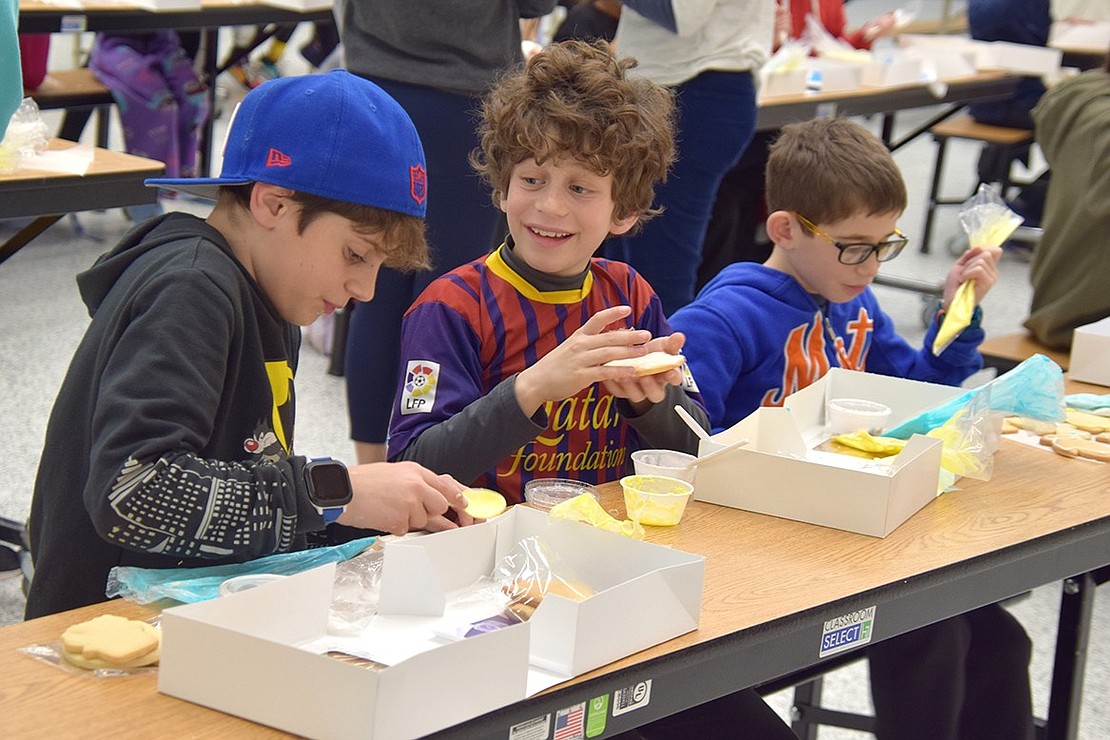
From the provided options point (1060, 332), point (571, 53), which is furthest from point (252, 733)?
point (1060, 332)

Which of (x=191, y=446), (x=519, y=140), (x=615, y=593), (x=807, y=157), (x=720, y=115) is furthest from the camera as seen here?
(x=720, y=115)

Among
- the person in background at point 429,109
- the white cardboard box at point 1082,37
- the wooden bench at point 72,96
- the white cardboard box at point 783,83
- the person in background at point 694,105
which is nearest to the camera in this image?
the person in background at point 429,109

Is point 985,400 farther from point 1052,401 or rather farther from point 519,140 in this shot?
point 519,140

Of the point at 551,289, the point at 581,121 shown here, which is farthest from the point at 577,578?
the point at 581,121

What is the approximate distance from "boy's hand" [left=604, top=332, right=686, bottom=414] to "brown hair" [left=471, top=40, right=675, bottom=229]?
11.8 inches

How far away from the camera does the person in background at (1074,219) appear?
2977 millimetres

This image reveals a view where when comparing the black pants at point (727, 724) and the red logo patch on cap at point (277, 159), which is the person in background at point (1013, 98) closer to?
the black pants at point (727, 724)

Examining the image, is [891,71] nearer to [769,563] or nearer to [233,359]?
[769,563]

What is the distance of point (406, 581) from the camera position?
50.6 inches

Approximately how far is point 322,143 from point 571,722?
65 centimetres

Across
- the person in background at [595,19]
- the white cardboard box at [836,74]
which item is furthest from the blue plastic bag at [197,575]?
the white cardboard box at [836,74]

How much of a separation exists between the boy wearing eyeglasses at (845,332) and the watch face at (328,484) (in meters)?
0.88

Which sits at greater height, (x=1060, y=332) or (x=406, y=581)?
(x=406, y=581)

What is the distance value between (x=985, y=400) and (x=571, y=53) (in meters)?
0.75
